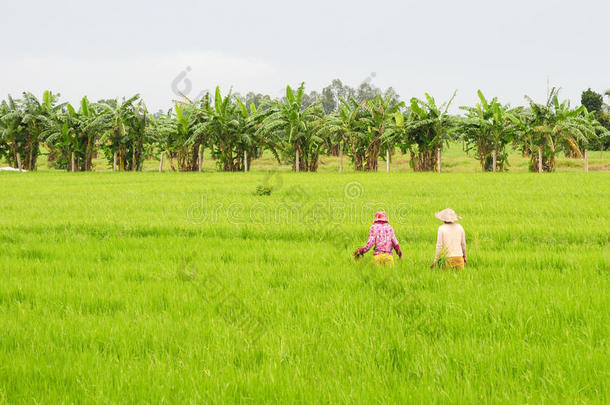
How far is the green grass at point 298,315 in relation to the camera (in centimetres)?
258

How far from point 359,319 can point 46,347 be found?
214 cm

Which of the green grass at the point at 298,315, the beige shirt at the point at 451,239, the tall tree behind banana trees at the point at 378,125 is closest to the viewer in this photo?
the green grass at the point at 298,315

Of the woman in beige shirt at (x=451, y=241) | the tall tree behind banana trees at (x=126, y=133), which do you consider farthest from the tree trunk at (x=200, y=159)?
the woman in beige shirt at (x=451, y=241)

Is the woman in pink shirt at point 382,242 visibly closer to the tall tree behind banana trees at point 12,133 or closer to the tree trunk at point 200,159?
the tree trunk at point 200,159

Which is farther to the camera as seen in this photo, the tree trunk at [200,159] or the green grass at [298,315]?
the tree trunk at [200,159]

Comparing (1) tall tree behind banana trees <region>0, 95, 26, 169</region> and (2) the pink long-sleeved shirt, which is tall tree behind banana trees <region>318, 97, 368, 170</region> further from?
(2) the pink long-sleeved shirt

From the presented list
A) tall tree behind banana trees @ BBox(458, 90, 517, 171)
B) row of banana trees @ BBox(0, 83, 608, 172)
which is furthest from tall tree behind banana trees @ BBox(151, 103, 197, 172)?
tall tree behind banana trees @ BBox(458, 90, 517, 171)

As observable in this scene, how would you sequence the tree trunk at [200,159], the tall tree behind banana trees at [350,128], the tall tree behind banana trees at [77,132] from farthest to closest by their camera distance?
the tree trunk at [200,159]
the tall tree behind banana trees at [77,132]
the tall tree behind banana trees at [350,128]

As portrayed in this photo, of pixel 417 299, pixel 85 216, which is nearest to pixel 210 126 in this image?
pixel 85 216

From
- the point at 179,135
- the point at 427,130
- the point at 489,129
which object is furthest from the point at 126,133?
the point at 489,129

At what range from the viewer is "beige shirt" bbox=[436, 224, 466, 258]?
16.1 feet

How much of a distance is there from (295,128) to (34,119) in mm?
15245

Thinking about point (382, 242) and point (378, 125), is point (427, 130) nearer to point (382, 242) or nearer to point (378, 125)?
point (378, 125)

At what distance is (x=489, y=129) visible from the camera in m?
23.7
